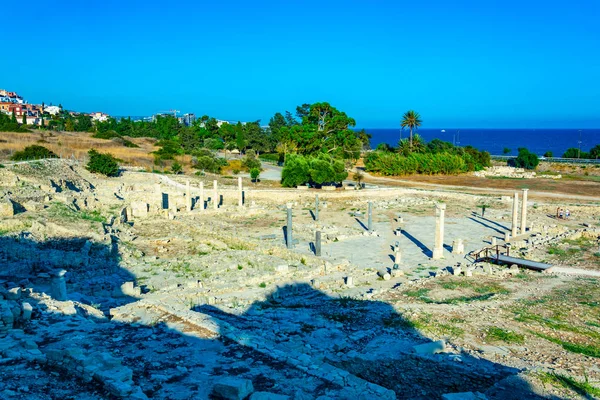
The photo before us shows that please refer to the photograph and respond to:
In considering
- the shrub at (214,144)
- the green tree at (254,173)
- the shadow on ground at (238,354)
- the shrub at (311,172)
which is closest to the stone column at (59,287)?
the shadow on ground at (238,354)

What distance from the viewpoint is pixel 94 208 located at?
2881 centimetres

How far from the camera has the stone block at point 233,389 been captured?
719 centimetres

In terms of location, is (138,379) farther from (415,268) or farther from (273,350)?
(415,268)

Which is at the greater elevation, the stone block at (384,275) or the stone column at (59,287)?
the stone column at (59,287)

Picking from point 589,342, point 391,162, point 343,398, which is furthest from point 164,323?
point 391,162

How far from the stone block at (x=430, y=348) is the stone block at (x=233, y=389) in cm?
407

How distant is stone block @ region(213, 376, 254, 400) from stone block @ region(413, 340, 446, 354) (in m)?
4.07

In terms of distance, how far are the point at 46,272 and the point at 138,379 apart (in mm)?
9401

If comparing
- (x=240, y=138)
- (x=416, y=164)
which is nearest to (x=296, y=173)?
(x=416, y=164)

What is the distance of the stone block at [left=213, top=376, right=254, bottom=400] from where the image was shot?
7.19 metres

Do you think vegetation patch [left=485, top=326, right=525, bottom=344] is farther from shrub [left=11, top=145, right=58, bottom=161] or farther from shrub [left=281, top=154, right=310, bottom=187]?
shrub [left=11, top=145, right=58, bottom=161]

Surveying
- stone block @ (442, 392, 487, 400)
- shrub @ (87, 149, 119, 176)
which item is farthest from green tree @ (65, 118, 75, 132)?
stone block @ (442, 392, 487, 400)

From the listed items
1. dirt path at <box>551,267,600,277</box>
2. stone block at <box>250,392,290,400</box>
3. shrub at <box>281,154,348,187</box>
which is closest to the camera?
stone block at <box>250,392,290,400</box>

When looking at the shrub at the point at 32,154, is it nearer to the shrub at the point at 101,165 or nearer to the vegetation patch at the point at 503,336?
the shrub at the point at 101,165
